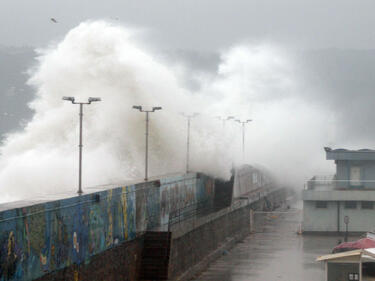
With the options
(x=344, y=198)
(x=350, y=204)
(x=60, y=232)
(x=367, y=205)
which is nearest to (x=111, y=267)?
(x=60, y=232)

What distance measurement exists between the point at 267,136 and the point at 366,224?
33271mm

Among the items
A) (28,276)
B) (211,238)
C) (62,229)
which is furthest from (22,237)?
(211,238)

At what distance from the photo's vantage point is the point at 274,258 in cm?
3141

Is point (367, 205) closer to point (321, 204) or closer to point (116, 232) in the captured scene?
point (321, 204)

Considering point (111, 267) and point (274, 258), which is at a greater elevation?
point (111, 267)

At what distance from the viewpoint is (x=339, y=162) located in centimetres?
4016

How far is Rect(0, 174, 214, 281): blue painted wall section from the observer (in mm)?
15859

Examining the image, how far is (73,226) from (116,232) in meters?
3.42

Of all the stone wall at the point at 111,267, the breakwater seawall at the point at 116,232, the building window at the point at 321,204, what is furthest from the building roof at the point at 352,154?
the stone wall at the point at 111,267

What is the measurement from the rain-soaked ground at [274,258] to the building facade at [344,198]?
0.97m

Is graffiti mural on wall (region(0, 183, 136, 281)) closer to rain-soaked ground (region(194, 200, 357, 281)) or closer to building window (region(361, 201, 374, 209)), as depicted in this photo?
rain-soaked ground (region(194, 200, 357, 281))

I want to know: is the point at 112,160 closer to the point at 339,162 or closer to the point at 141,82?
the point at 141,82

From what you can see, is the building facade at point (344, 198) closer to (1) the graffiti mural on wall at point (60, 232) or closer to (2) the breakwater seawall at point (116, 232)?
(2) the breakwater seawall at point (116, 232)

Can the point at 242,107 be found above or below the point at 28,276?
above
